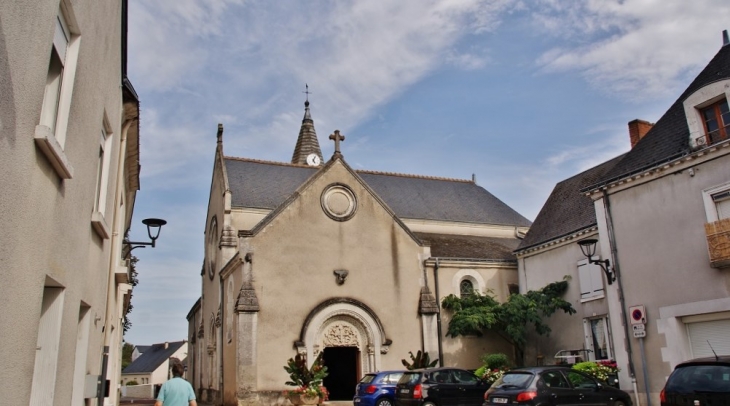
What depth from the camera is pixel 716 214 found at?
1405cm

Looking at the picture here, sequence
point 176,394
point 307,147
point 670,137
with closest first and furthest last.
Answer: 1. point 176,394
2. point 670,137
3. point 307,147

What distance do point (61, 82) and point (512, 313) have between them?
720 inches

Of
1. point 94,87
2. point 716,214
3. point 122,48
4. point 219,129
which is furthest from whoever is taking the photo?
point 219,129

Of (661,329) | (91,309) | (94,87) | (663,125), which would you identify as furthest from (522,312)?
(94,87)

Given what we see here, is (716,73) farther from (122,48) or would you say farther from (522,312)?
(122,48)

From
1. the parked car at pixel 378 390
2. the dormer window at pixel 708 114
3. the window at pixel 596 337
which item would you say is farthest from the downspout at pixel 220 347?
the dormer window at pixel 708 114

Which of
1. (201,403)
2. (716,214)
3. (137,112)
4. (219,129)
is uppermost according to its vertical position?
(219,129)

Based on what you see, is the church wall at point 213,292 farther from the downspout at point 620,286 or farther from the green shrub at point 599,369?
the downspout at point 620,286

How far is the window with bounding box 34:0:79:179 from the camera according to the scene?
17.3 feet

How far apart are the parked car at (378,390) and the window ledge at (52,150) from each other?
1297 centimetres

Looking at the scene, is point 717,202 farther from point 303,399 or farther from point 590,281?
point 303,399

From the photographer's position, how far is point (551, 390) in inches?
457

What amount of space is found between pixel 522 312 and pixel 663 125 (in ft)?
26.3

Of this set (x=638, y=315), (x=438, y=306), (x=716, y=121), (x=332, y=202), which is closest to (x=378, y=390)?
(x=438, y=306)
